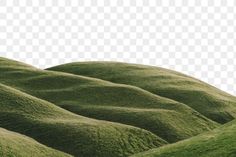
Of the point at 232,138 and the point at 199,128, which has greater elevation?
the point at 232,138

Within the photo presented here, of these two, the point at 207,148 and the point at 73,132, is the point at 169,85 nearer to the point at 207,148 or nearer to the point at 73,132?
the point at 73,132

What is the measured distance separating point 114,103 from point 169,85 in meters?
24.5

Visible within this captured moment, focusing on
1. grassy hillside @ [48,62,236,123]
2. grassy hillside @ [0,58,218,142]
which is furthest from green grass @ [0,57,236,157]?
grassy hillside @ [48,62,236,123]

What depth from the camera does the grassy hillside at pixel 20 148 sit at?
55.7 meters

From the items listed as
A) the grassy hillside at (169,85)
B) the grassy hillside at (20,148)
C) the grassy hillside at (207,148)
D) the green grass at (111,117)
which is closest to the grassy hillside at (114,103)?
A: the green grass at (111,117)

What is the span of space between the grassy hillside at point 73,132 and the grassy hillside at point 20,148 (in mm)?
4480

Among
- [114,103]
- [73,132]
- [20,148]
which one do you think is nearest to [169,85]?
[114,103]

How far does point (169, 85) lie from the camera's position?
113938 mm

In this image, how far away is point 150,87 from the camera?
11262 centimetres

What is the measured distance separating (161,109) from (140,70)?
44693mm

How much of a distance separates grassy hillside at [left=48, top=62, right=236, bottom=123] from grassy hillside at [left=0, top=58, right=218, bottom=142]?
23.4 feet

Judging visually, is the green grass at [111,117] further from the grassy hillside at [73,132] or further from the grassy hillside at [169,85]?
the grassy hillside at [169,85]

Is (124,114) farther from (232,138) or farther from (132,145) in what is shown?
(232,138)

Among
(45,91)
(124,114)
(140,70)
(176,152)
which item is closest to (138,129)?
(124,114)
